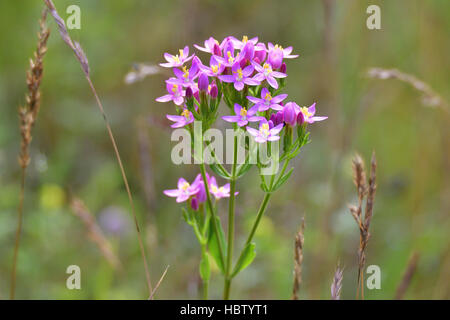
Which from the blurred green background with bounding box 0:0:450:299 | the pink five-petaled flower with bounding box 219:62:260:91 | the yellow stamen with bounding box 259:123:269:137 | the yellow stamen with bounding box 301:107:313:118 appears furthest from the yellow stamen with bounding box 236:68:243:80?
the blurred green background with bounding box 0:0:450:299

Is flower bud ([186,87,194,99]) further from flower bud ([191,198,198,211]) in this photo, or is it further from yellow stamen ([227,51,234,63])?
flower bud ([191,198,198,211])

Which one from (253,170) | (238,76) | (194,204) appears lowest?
(253,170)

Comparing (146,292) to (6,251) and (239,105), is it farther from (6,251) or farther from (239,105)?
(239,105)

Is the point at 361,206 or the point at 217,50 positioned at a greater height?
the point at 217,50

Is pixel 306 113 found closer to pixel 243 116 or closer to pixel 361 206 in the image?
pixel 243 116

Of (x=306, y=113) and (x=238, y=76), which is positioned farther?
(x=306, y=113)

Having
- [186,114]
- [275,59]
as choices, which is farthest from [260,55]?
[186,114]
